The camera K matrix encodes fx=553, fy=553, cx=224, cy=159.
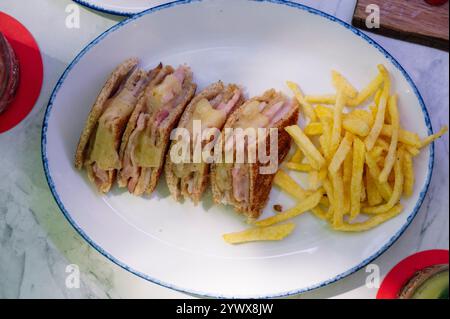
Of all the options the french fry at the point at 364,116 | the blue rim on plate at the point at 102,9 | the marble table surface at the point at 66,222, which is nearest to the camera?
the french fry at the point at 364,116

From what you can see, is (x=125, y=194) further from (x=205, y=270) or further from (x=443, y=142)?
(x=443, y=142)

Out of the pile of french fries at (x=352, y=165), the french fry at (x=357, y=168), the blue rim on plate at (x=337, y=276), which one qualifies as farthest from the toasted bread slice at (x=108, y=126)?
the french fry at (x=357, y=168)

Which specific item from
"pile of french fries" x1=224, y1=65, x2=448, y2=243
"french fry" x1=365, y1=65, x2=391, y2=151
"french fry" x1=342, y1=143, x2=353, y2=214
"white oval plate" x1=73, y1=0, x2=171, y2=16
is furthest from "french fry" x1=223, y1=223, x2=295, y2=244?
"white oval plate" x1=73, y1=0, x2=171, y2=16

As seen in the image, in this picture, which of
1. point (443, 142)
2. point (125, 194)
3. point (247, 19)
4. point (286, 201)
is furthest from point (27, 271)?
point (443, 142)

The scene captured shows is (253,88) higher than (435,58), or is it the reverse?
(435,58)

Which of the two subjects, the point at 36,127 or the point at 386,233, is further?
the point at 36,127

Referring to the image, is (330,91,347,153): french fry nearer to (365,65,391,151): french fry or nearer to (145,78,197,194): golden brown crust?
(365,65,391,151): french fry

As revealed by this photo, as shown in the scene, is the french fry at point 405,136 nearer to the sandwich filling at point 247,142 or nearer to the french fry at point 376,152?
the french fry at point 376,152
